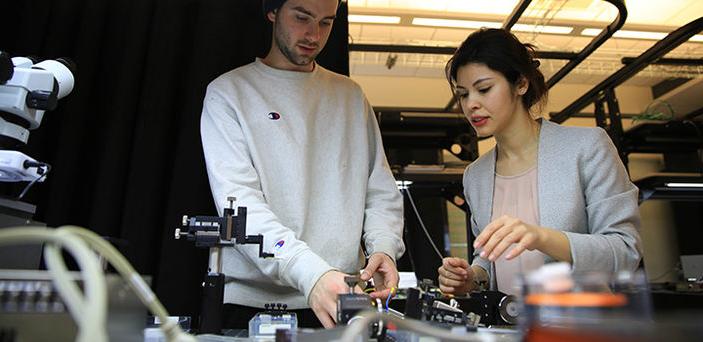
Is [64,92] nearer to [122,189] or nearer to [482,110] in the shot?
[122,189]

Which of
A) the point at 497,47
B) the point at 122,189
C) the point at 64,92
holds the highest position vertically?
the point at 497,47

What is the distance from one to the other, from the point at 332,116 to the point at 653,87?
633 cm

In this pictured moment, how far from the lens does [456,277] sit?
3.87ft

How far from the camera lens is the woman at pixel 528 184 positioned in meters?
0.96

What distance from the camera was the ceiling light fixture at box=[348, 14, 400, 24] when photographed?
10.00 feet

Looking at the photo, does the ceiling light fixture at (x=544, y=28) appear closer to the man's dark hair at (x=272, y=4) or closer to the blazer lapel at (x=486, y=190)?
the blazer lapel at (x=486, y=190)

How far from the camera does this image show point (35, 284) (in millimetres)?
402

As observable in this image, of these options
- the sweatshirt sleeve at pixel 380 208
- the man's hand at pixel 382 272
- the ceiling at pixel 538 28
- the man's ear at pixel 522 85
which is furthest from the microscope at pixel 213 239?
the ceiling at pixel 538 28

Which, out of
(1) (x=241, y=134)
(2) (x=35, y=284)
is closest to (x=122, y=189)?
(1) (x=241, y=134)

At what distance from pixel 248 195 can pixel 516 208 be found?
72cm

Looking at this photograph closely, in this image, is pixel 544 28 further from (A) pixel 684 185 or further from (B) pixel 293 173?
(B) pixel 293 173

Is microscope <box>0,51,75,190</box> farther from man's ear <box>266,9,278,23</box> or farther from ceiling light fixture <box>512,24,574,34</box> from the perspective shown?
ceiling light fixture <box>512,24,574,34</box>

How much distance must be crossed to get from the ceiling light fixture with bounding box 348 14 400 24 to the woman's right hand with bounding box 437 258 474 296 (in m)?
2.21

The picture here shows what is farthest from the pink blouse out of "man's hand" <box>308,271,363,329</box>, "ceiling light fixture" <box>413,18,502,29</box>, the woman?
"ceiling light fixture" <box>413,18,502,29</box>
